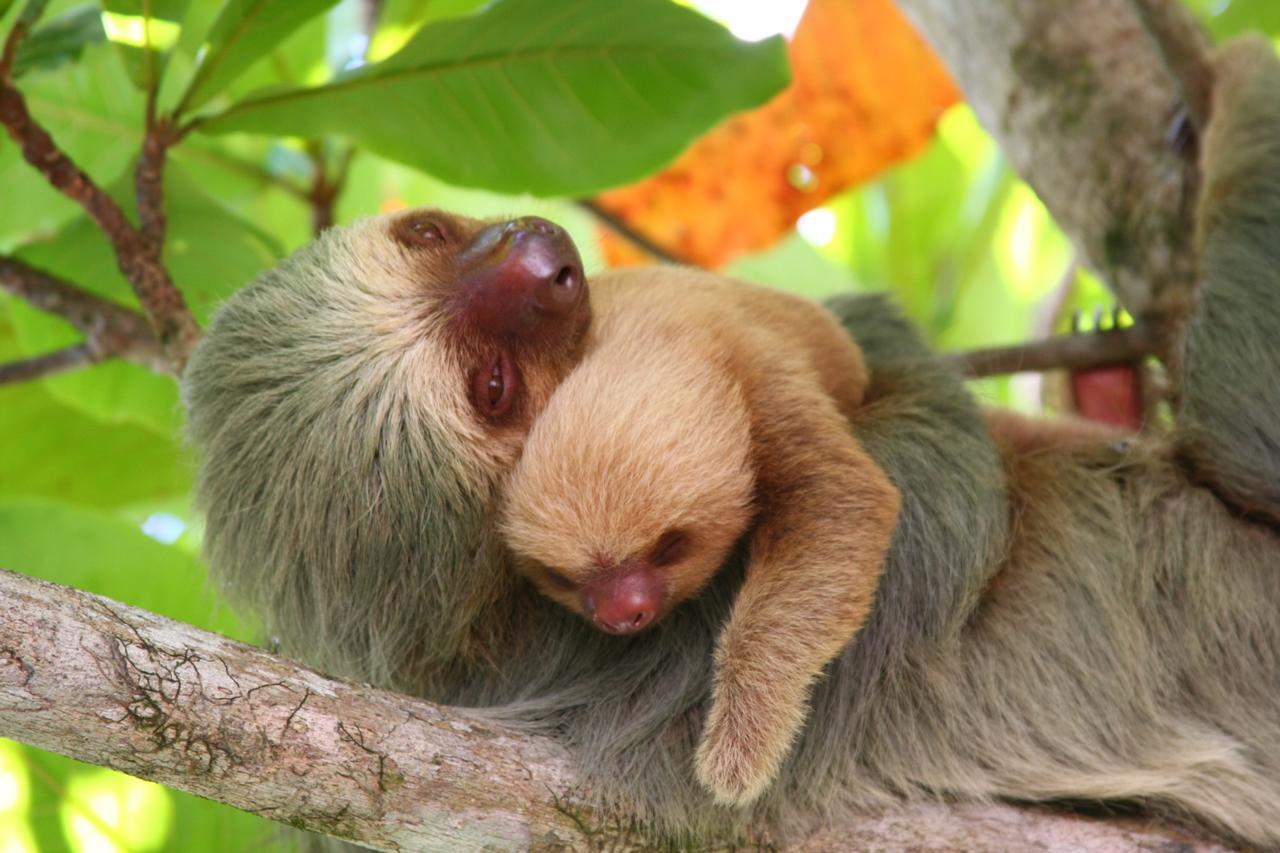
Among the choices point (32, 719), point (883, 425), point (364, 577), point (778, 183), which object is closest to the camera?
point (32, 719)

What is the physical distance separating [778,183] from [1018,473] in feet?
11.2

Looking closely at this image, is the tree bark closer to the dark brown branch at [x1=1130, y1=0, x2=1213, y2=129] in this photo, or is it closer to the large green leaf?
the dark brown branch at [x1=1130, y1=0, x2=1213, y2=129]

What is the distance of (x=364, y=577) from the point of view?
3195 mm

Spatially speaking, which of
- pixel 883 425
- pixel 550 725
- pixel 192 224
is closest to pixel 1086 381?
pixel 883 425

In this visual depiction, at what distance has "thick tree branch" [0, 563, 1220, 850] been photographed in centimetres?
229

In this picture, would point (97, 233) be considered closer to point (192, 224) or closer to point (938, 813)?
point (192, 224)

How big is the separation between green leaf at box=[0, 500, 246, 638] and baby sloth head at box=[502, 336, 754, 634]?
1.79 metres

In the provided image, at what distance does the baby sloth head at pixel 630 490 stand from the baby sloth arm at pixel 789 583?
0.10 meters

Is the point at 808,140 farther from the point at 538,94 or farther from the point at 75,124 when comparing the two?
the point at 75,124

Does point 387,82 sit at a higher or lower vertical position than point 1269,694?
higher

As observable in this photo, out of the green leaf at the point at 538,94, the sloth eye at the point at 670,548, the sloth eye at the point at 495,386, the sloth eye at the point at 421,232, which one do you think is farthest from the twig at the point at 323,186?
the sloth eye at the point at 670,548

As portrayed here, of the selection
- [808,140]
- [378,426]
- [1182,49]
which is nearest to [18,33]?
[378,426]

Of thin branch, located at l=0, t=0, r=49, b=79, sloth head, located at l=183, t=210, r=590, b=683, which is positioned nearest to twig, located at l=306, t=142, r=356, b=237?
thin branch, located at l=0, t=0, r=49, b=79

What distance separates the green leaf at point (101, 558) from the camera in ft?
14.3
